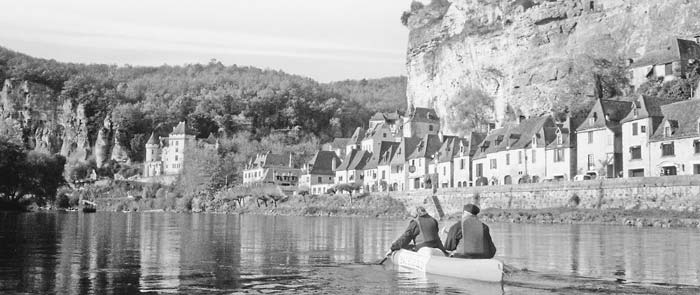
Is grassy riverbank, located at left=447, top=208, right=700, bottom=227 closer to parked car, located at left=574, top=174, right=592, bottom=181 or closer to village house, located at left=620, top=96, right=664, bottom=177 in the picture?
parked car, located at left=574, top=174, right=592, bottom=181

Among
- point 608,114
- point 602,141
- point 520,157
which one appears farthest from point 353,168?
point 608,114

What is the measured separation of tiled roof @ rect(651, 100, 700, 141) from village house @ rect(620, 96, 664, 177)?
67cm

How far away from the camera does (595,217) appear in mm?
51844

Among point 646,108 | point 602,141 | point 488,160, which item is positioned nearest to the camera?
point 646,108

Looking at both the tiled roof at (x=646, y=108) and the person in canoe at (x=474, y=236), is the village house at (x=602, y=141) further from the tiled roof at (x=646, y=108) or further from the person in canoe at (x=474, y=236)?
the person in canoe at (x=474, y=236)

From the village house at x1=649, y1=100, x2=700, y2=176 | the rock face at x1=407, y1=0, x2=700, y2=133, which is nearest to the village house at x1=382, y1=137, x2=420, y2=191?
the rock face at x1=407, y1=0, x2=700, y2=133

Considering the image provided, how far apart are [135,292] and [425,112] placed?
101157mm

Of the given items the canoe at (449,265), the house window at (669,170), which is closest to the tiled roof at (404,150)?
the house window at (669,170)

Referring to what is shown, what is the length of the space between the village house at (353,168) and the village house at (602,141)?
3935 cm

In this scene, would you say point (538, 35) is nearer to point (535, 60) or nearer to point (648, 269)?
point (535, 60)

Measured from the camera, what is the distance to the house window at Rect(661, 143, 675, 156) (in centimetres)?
5397

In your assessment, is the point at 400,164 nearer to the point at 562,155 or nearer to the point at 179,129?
the point at 562,155

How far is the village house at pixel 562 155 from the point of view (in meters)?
63.8

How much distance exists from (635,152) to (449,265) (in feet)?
136
